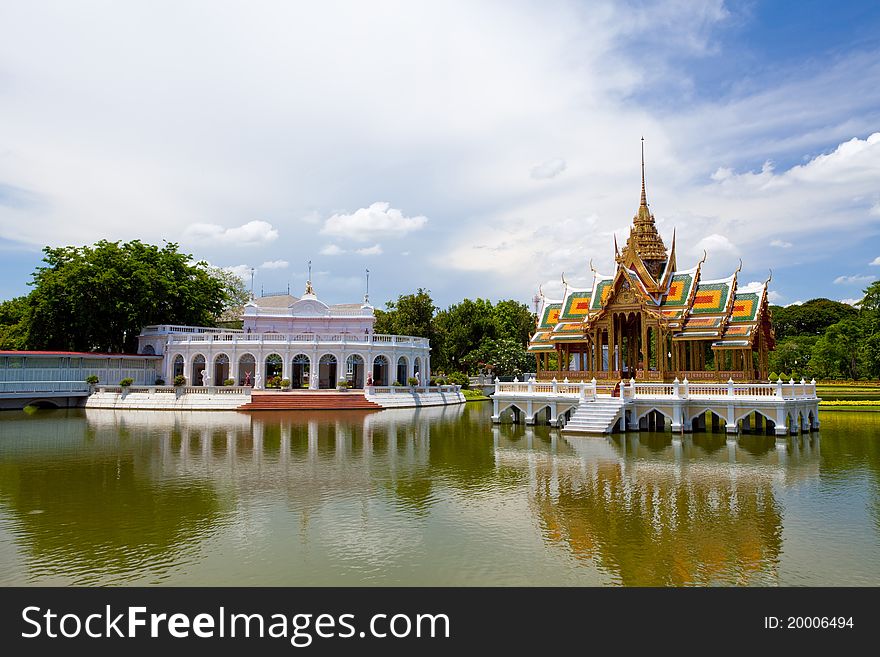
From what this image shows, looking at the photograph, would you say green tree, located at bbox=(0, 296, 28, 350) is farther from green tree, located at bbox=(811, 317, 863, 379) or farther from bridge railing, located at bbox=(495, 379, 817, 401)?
green tree, located at bbox=(811, 317, 863, 379)

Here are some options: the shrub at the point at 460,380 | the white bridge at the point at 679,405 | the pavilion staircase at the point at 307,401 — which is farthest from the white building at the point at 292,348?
the white bridge at the point at 679,405

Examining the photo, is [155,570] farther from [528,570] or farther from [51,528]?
Result: [528,570]

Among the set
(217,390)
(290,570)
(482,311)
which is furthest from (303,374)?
(290,570)

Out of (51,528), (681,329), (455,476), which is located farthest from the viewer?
(681,329)

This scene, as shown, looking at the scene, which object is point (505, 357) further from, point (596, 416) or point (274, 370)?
point (596, 416)

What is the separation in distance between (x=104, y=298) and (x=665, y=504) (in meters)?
38.0

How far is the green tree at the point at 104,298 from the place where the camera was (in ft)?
127

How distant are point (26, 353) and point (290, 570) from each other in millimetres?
33298

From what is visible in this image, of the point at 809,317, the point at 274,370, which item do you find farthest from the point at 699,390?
the point at 809,317

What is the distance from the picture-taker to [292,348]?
39.2 m

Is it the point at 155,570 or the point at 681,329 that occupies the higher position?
the point at 681,329

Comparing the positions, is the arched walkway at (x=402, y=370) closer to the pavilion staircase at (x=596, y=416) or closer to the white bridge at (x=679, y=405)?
the white bridge at (x=679, y=405)
